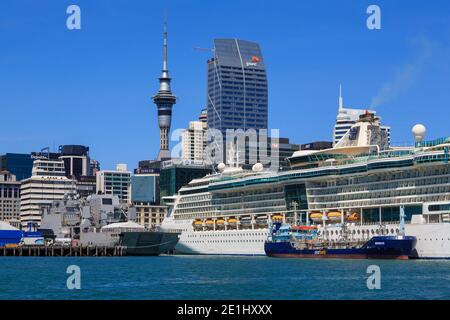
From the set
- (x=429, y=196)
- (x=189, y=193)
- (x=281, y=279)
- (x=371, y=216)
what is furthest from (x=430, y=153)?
(x=189, y=193)

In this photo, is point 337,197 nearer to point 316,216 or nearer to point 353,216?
point 316,216

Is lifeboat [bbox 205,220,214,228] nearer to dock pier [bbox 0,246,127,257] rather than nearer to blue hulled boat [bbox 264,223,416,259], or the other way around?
dock pier [bbox 0,246,127,257]

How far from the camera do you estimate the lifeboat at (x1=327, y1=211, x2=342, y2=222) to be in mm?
109062

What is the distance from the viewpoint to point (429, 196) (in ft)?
314

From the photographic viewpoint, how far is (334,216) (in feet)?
361

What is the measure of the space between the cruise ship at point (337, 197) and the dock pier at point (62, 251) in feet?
36.4

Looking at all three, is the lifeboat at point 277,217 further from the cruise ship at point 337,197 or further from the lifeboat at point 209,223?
the lifeboat at point 209,223

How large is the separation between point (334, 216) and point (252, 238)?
53.0ft

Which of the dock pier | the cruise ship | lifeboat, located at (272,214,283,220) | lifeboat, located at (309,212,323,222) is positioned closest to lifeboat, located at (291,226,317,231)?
the cruise ship

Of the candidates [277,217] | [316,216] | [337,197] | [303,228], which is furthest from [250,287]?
[277,217]

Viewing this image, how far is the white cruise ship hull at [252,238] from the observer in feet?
297

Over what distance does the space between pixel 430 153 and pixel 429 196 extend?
5.05 metres

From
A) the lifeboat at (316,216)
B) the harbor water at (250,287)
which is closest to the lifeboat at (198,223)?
the lifeboat at (316,216)

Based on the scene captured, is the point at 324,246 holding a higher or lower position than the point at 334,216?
lower
